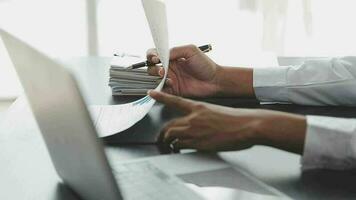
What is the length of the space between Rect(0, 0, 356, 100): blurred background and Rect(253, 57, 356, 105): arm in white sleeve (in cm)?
133

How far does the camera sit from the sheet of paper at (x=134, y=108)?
109cm

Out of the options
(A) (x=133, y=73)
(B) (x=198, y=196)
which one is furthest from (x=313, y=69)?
(B) (x=198, y=196)

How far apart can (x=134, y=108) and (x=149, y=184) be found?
0.36 m

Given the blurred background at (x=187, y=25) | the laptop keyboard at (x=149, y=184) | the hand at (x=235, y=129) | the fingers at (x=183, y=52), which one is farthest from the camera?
the blurred background at (x=187, y=25)

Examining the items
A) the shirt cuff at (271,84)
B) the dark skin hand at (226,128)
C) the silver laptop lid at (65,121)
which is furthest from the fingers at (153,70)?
the silver laptop lid at (65,121)

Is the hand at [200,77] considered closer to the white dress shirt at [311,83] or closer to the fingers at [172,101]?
the white dress shirt at [311,83]

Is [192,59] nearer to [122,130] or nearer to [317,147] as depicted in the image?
[122,130]

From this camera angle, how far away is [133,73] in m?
1.36

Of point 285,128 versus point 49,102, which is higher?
point 49,102

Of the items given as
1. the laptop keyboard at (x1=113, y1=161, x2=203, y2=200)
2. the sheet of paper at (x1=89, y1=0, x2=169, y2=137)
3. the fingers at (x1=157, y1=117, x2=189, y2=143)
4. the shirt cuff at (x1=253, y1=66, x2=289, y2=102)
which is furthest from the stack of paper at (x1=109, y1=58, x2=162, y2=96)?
the laptop keyboard at (x1=113, y1=161, x2=203, y2=200)

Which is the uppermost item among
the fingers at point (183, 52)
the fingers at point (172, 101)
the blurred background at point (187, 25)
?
the fingers at point (172, 101)

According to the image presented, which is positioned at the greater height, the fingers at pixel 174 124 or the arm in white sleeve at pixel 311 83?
the fingers at pixel 174 124

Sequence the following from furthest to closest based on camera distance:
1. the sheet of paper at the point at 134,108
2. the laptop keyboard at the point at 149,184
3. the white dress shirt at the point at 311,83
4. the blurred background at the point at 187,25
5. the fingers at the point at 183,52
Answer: the blurred background at the point at 187,25 → the fingers at the point at 183,52 → the white dress shirt at the point at 311,83 → the sheet of paper at the point at 134,108 → the laptop keyboard at the point at 149,184

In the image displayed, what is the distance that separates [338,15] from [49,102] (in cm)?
244
